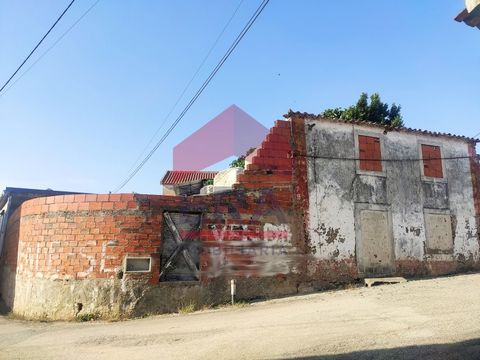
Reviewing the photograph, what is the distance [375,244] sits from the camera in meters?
12.7

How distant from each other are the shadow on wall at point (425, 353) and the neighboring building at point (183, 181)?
17.4 metres

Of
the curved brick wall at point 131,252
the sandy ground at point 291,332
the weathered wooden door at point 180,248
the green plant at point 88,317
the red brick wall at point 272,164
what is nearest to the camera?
the sandy ground at point 291,332

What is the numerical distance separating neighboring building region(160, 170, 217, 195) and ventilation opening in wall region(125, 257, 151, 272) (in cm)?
1274

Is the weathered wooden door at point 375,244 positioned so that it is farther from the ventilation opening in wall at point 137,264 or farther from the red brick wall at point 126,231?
the ventilation opening in wall at point 137,264

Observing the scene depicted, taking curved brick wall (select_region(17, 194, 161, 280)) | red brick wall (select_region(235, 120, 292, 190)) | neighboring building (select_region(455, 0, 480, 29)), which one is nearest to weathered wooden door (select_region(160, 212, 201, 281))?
curved brick wall (select_region(17, 194, 161, 280))

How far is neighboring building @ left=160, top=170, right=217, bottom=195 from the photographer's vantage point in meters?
23.1

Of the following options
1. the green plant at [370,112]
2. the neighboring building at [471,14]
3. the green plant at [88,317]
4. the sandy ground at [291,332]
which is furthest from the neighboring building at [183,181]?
the neighboring building at [471,14]

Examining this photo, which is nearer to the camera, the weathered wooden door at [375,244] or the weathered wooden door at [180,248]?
the weathered wooden door at [180,248]

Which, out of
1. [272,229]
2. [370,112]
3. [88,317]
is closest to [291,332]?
[272,229]

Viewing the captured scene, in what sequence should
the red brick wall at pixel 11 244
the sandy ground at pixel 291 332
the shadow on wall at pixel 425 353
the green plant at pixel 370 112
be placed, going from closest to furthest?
the shadow on wall at pixel 425 353, the sandy ground at pixel 291 332, the red brick wall at pixel 11 244, the green plant at pixel 370 112

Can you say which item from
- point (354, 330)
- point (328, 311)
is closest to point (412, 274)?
point (328, 311)

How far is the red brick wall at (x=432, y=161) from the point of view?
14165 mm

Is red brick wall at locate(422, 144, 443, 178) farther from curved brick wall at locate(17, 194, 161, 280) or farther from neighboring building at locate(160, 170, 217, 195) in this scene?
neighboring building at locate(160, 170, 217, 195)

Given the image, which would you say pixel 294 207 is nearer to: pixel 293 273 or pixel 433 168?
pixel 293 273
